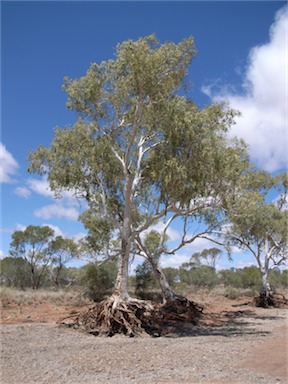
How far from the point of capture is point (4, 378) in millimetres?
7051

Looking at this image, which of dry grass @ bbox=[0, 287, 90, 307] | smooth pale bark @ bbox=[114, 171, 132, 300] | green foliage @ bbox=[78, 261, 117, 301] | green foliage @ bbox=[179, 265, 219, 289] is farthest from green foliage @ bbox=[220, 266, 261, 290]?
smooth pale bark @ bbox=[114, 171, 132, 300]

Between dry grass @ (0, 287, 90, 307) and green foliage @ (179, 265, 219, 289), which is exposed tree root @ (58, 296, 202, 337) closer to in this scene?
dry grass @ (0, 287, 90, 307)

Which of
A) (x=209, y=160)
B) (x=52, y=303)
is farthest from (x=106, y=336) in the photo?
(x=52, y=303)

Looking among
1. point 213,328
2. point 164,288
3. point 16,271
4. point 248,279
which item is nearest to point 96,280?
point 164,288

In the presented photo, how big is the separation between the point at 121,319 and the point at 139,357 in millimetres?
4714

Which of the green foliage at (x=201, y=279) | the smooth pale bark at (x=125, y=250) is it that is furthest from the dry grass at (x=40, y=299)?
the green foliage at (x=201, y=279)

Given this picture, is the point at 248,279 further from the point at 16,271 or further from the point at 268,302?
the point at 16,271

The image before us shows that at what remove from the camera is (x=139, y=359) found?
8.52 meters

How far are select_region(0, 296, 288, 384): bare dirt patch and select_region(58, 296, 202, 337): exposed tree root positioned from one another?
55cm

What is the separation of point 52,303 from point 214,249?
41.0m

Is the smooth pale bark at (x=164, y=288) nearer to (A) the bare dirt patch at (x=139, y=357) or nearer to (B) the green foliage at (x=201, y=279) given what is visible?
(A) the bare dirt patch at (x=139, y=357)

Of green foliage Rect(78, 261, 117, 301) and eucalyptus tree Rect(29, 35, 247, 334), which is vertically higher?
eucalyptus tree Rect(29, 35, 247, 334)

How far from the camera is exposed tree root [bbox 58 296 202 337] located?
1322 cm

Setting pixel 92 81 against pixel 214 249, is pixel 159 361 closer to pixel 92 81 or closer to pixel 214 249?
pixel 92 81
